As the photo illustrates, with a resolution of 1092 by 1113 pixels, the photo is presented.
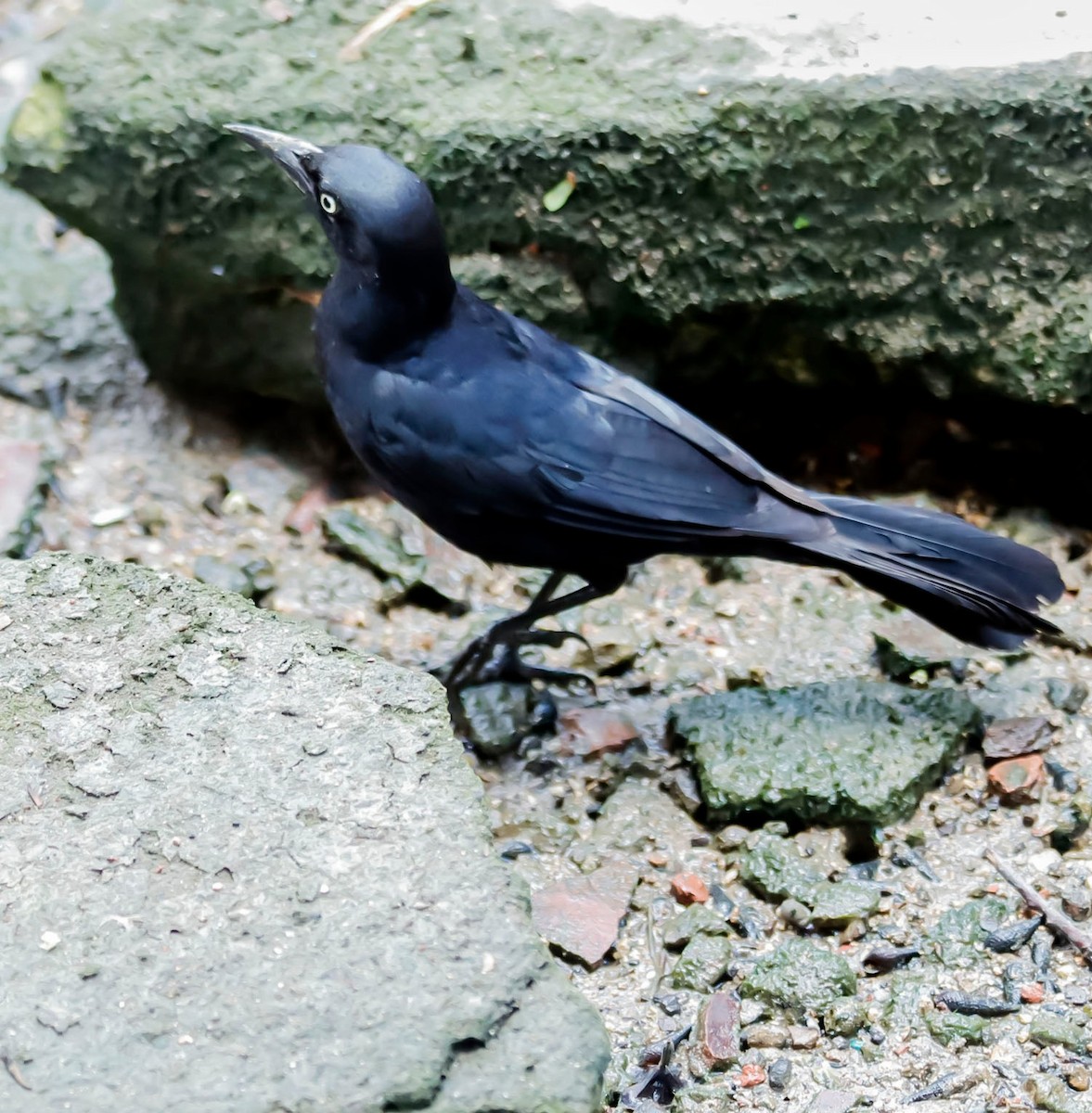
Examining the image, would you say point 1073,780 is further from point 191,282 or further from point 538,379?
point 191,282

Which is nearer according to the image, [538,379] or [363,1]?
[538,379]

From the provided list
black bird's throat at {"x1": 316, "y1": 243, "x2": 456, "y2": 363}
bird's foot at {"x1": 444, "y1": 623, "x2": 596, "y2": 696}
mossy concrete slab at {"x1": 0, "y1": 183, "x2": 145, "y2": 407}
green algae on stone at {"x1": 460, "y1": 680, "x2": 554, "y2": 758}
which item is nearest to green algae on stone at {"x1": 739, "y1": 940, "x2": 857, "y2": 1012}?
green algae on stone at {"x1": 460, "y1": 680, "x2": 554, "y2": 758}

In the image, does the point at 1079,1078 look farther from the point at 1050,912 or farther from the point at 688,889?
the point at 688,889

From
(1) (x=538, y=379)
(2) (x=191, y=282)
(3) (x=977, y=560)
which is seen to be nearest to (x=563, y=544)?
(1) (x=538, y=379)

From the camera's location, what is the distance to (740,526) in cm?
307

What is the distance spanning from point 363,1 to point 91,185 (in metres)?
0.93

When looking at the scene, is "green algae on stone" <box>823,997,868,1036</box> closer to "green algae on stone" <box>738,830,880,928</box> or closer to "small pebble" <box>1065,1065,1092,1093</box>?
"green algae on stone" <box>738,830,880,928</box>

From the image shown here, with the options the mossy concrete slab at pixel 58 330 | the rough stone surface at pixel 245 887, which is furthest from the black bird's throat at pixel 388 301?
the mossy concrete slab at pixel 58 330

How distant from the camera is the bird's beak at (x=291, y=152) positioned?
10.0 ft

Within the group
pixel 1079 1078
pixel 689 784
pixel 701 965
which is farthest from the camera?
pixel 689 784

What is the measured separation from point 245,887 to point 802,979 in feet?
3.75

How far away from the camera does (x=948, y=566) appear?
3180 millimetres

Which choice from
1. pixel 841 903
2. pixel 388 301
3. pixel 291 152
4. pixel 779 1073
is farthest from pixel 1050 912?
pixel 291 152

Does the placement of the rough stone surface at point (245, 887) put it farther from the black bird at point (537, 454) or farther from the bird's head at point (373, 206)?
the bird's head at point (373, 206)
